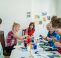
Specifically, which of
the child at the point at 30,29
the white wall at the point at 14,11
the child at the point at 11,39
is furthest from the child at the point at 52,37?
the white wall at the point at 14,11

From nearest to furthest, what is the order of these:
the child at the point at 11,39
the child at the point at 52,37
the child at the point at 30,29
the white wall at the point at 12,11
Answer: the child at the point at 52,37 < the child at the point at 11,39 < the child at the point at 30,29 < the white wall at the point at 12,11

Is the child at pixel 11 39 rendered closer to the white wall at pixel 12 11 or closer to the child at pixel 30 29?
the child at pixel 30 29

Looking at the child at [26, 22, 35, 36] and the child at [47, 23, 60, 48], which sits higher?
the child at [26, 22, 35, 36]

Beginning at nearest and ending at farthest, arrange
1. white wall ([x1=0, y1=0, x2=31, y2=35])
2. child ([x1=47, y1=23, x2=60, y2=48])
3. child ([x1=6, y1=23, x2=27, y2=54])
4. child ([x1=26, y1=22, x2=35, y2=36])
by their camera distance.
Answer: child ([x1=47, y1=23, x2=60, y2=48]) < child ([x1=6, y1=23, x2=27, y2=54]) < child ([x1=26, y1=22, x2=35, y2=36]) < white wall ([x1=0, y1=0, x2=31, y2=35])

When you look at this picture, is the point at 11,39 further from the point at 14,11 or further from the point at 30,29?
the point at 14,11

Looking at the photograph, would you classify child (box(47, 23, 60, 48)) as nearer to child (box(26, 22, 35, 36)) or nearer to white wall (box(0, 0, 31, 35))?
child (box(26, 22, 35, 36))

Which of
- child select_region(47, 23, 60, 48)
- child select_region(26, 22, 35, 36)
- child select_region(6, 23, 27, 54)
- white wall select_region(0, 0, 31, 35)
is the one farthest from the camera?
white wall select_region(0, 0, 31, 35)

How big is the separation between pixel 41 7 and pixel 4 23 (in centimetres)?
144

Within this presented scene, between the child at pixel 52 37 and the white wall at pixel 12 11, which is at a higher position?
the white wall at pixel 12 11

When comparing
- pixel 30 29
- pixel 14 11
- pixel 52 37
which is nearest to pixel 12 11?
pixel 14 11

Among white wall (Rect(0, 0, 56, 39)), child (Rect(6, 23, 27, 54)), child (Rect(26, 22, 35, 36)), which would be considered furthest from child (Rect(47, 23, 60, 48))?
white wall (Rect(0, 0, 56, 39))

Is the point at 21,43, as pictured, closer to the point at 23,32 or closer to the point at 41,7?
the point at 23,32

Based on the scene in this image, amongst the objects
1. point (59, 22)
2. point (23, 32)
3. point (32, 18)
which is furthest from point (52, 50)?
point (32, 18)

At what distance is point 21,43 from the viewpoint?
3643 millimetres
